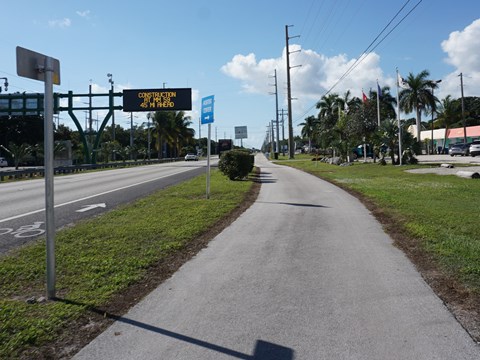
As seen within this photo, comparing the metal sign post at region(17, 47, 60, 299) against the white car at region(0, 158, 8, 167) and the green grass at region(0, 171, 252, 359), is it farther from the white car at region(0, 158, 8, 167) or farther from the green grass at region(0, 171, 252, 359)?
the white car at region(0, 158, 8, 167)

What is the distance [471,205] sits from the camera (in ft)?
37.3

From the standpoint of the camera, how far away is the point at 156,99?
43.7m

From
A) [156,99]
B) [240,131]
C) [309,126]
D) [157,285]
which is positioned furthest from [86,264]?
[309,126]

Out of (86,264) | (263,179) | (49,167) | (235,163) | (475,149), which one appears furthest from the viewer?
(475,149)

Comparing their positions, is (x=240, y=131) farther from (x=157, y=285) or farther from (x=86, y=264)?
(x=157, y=285)

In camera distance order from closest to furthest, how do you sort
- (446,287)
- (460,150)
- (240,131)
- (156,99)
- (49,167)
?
(49,167)
(446,287)
(156,99)
(240,131)
(460,150)

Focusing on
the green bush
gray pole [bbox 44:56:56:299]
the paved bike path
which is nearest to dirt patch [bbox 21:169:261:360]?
the paved bike path

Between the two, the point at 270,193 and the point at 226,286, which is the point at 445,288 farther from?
the point at 270,193

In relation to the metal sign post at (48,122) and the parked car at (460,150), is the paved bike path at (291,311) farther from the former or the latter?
the parked car at (460,150)

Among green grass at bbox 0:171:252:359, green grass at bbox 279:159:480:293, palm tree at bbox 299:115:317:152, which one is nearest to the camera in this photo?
green grass at bbox 0:171:252:359

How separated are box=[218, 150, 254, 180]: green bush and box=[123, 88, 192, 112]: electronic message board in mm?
22156

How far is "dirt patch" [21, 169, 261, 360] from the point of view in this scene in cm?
365

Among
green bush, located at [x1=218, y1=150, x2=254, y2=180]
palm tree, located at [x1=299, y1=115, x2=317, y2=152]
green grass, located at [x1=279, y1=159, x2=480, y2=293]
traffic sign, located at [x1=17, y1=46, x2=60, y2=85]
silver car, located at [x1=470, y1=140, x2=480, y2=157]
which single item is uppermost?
palm tree, located at [x1=299, y1=115, x2=317, y2=152]

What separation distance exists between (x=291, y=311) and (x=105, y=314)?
5.92 ft
